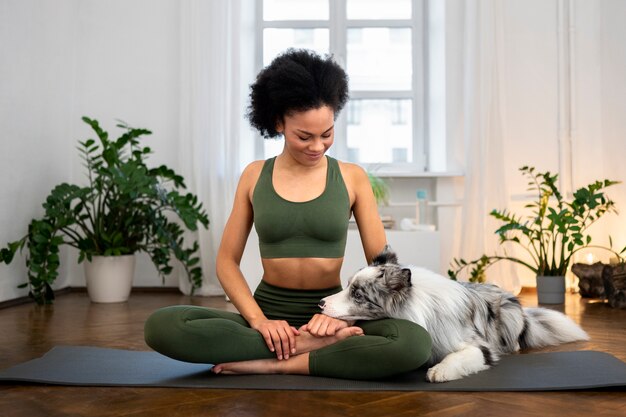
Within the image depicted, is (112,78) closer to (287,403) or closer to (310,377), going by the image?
(310,377)

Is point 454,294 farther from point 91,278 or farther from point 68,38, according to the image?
point 68,38

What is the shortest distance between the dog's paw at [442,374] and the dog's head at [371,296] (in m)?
0.20

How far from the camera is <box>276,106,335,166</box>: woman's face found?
7.11 ft

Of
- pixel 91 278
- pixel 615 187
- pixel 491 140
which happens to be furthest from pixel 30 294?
pixel 615 187

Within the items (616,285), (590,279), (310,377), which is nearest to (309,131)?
(310,377)

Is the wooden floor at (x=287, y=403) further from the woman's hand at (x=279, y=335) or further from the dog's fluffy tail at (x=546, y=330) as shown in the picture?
the dog's fluffy tail at (x=546, y=330)

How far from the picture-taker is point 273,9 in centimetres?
605

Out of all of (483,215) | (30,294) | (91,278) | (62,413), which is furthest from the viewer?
(483,215)

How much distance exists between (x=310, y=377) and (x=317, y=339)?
0.12 meters

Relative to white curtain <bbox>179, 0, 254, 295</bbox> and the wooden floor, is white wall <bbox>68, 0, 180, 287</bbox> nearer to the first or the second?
white curtain <bbox>179, 0, 254, 295</bbox>

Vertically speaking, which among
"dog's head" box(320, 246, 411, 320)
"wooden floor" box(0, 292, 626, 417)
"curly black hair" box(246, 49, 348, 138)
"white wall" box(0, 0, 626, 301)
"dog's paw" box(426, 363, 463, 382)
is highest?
"white wall" box(0, 0, 626, 301)

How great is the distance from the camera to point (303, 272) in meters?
2.30

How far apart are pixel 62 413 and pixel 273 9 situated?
4.77m

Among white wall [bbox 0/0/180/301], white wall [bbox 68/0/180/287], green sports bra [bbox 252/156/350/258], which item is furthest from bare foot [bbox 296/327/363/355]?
white wall [bbox 68/0/180/287]
